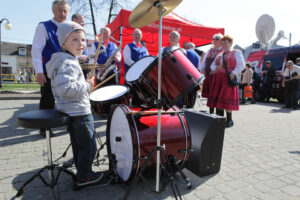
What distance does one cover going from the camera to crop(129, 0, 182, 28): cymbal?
1677 mm

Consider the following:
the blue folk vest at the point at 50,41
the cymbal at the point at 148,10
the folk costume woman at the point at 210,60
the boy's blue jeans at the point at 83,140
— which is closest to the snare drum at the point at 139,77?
the cymbal at the point at 148,10

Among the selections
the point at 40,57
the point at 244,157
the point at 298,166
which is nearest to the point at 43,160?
the point at 40,57

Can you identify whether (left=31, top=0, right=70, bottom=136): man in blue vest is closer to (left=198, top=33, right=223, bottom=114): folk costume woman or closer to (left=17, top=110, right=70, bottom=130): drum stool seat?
(left=17, top=110, right=70, bottom=130): drum stool seat

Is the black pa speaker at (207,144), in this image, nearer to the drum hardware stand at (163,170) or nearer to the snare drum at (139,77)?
the drum hardware stand at (163,170)

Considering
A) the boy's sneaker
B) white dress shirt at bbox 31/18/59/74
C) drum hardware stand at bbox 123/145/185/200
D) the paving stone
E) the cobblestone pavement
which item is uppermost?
white dress shirt at bbox 31/18/59/74

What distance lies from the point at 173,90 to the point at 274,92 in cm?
1004

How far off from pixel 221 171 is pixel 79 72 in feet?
6.29

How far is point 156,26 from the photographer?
716 centimetres

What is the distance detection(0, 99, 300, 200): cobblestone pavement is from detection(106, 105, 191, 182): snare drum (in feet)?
0.91

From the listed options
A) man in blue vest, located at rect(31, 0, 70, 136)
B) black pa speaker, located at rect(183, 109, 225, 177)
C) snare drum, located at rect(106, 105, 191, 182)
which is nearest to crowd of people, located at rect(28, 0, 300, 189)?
man in blue vest, located at rect(31, 0, 70, 136)

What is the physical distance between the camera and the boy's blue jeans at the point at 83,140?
6.22 feet

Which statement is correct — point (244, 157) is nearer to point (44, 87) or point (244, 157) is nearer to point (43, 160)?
point (43, 160)

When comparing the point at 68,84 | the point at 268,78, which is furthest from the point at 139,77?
the point at 268,78

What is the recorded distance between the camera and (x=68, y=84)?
168 cm
